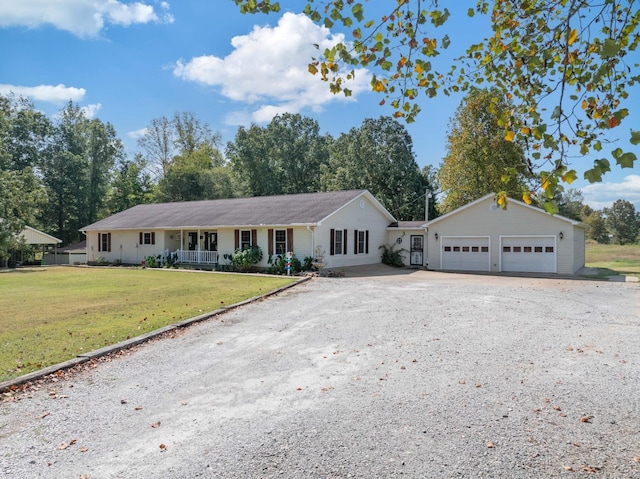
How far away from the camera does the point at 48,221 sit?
139ft

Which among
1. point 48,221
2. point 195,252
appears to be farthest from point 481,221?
point 48,221

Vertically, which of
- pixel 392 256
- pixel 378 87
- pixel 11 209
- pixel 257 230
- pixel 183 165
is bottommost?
pixel 392 256

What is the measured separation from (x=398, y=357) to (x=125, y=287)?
1228 cm

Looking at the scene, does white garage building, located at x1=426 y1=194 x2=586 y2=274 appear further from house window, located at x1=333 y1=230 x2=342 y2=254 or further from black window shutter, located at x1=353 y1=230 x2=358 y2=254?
house window, located at x1=333 y1=230 x2=342 y2=254

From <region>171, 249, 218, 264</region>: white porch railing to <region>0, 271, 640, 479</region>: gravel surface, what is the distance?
16.5 m

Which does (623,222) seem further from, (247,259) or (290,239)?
(247,259)

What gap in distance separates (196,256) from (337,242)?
8556mm

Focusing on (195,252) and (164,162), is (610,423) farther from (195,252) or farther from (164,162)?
(164,162)

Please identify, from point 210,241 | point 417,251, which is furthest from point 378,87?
point 210,241

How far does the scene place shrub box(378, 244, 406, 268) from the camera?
84.8 ft

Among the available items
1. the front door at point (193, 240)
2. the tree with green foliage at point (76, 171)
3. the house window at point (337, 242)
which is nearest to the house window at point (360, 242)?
the house window at point (337, 242)

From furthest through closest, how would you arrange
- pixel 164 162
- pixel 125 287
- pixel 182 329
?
pixel 164 162, pixel 125 287, pixel 182 329

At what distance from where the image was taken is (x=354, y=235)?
78.5ft

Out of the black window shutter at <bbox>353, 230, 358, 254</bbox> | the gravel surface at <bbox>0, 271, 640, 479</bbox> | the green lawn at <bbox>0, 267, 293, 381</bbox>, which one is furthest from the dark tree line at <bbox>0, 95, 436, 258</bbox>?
the gravel surface at <bbox>0, 271, 640, 479</bbox>
